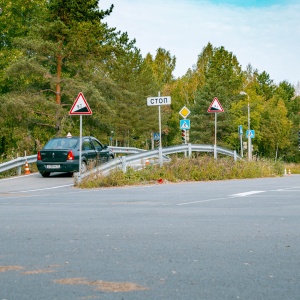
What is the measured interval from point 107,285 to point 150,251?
1.73 m

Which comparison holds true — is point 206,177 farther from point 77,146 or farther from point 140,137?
point 140,137

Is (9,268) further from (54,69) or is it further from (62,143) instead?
(54,69)

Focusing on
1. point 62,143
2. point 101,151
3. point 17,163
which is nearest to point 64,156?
point 62,143

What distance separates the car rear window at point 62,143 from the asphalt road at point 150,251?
11202mm

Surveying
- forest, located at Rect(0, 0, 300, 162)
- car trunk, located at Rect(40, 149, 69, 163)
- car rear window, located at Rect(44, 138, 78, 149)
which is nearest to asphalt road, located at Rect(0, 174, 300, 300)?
car trunk, located at Rect(40, 149, 69, 163)

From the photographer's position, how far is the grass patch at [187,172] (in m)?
20.8

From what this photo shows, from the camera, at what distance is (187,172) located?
24.3 m

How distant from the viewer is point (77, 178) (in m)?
20.5

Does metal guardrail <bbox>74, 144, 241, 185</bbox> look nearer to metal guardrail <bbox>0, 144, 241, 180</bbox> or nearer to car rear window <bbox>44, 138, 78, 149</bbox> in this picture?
metal guardrail <bbox>0, 144, 241, 180</bbox>

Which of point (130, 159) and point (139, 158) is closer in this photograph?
point (130, 159)

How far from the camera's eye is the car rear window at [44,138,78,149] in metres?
24.8

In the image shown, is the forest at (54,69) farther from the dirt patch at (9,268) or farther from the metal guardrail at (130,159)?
the dirt patch at (9,268)

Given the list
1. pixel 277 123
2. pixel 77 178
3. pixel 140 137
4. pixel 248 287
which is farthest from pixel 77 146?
pixel 277 123

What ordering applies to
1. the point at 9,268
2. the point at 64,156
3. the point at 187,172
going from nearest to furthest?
1. the point at 9,268
2. the point at 64,156
3. the point at 187,172
